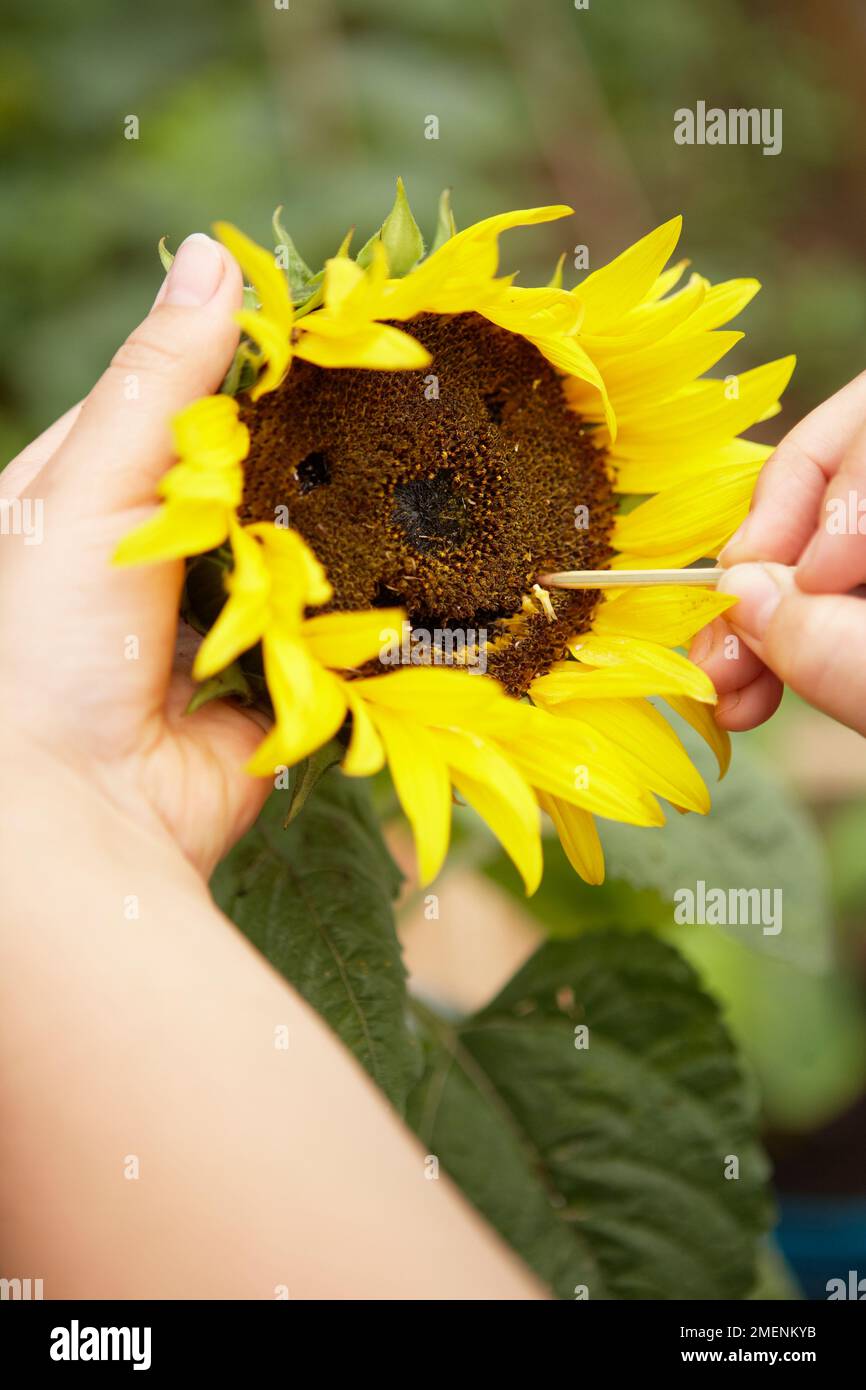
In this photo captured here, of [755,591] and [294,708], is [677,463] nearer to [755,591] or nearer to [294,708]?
[755,591]

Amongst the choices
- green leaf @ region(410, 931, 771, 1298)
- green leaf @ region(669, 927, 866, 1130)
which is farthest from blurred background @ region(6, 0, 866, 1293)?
green leaf @ region(410, 931, 771, 1298)

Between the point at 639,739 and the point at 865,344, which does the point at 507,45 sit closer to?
the point at 865,344

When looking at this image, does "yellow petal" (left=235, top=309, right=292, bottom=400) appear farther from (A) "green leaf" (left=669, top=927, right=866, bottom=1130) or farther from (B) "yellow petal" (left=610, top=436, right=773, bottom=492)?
(A) "green leaf" (left=669, top=927, right=866, bottom=1130)

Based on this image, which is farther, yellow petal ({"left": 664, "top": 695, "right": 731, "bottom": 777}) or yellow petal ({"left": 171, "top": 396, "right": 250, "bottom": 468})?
yellow petal ({"left": 664, "top": 695, "right": 731, "bottom": 777})

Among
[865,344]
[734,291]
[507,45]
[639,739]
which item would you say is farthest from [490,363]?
[865,344]

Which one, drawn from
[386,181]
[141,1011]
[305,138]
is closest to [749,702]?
[141,1011]
